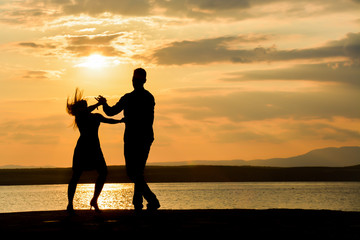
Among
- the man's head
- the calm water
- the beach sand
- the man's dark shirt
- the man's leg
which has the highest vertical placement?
the man's head

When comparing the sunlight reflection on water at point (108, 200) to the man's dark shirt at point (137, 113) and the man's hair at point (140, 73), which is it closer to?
the man's dark shirt at point (137, 113)

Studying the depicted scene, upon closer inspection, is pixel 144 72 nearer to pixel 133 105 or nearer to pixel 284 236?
pixel 133 105

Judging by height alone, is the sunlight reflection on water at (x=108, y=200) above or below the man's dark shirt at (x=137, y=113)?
below

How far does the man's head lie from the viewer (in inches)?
449

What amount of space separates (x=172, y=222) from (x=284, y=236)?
2.28 metres

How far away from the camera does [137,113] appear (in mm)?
11406

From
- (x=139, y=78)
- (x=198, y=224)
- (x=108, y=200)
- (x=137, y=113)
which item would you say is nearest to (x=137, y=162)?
(x=137, y=113)

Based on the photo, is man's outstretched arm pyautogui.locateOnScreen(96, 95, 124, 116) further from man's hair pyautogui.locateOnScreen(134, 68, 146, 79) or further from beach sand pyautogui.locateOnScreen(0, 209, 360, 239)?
beach sand pyautogui.locateOnScreen(0, 209, 360, 239)

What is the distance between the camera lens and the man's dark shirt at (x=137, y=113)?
11.4 metres

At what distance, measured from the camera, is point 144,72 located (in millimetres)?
11469

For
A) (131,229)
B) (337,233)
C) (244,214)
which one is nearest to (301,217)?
(244,214)

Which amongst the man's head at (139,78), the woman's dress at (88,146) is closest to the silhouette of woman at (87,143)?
the woman's dress at (88,146)

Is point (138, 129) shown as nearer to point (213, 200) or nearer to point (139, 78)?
point (139, 78)

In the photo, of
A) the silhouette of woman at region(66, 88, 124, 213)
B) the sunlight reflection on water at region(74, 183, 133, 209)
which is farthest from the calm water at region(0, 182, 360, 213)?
the silhouette of woman at region(66, 88, 124, 213)
